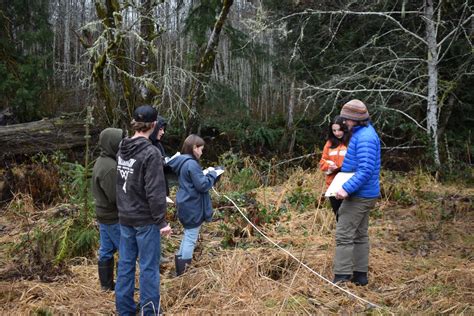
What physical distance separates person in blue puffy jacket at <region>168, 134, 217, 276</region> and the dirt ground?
0.24 meters

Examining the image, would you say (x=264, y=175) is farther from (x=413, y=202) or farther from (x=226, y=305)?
(x=226, y=305)

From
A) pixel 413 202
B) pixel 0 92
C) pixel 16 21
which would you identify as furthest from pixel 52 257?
pixel 16 21

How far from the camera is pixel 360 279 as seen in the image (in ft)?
16.9

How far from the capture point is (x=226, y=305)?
4434 millimetres

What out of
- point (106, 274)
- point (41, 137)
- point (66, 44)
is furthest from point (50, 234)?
point (66, 44)

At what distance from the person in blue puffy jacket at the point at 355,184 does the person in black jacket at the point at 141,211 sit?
1.74 metres

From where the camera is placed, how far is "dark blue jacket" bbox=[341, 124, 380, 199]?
4.82 m

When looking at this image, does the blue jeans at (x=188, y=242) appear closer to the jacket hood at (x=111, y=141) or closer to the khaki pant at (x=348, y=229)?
the jacket hood at (x=111, y=141)

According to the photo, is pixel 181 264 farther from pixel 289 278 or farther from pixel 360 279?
pixel 360 279

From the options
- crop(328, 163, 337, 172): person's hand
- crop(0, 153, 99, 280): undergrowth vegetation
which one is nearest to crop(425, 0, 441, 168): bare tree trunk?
crop(328, 163, 337, 172): person's hand

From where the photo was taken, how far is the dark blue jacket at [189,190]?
5.08 m

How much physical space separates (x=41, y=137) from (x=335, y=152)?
26.6ft

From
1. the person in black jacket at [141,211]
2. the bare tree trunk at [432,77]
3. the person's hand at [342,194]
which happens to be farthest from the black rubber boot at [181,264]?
the bare tree trunk at [432,77]

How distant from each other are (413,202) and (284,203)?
2.12 m
